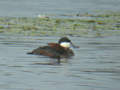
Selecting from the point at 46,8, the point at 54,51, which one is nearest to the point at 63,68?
the point at 54,51

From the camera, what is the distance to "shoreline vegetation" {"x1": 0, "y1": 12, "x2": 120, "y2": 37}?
23422 millimetres

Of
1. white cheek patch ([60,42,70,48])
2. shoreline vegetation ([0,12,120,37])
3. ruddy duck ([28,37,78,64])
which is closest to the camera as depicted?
ruddy duck ([28,37,78,64])

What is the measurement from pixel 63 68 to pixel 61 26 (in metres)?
11.2

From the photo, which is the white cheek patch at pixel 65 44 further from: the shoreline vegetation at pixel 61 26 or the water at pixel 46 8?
the water at pixel 46 8

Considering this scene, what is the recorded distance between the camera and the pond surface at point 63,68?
1168cm

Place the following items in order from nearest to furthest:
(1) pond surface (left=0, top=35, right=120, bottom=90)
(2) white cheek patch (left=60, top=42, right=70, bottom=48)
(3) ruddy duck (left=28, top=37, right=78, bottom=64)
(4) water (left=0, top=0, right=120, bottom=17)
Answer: (1) pond surface (left=0, top=35, right=120, bottom=90) → (3) ruddy duck (left=28, top=37, right=78, bottom=64) → (2) white cheek patch (left=60, top=42, right=70, bottom=48) → (4) water (left=0, top=0, right=120, bottom=17)

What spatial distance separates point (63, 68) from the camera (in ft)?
47.1

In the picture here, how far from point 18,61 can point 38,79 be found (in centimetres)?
322

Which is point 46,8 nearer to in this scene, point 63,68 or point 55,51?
point 55,51

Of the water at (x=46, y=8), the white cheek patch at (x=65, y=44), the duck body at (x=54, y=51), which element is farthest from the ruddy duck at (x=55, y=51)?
the water at (x=46, y=8)

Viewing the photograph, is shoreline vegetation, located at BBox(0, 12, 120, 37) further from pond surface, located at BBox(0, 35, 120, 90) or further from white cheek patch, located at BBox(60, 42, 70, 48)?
white cheek patch, located at BBox(60, 42, 70, 48)

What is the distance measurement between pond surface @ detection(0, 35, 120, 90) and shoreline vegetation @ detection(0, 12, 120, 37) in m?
2.59

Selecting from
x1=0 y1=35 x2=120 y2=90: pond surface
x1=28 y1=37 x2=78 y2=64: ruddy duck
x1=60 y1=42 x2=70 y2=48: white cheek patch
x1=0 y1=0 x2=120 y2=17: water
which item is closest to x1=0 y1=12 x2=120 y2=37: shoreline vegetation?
x1=0 y1=35 x2=120 y2=90: pond surface

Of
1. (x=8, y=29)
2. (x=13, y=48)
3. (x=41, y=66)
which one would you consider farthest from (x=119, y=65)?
(x=8, y=29)
